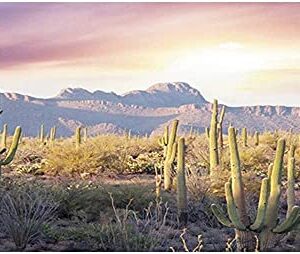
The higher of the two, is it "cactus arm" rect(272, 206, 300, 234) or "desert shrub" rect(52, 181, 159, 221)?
"cactus arm" rect(272, 206, 300, 234)

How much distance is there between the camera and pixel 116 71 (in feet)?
31.2

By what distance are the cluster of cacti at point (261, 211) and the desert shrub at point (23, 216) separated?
165cm

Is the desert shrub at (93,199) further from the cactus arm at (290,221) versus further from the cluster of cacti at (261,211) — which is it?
the cactus arm at (290,221)

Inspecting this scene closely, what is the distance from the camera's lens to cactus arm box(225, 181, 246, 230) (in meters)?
4.96

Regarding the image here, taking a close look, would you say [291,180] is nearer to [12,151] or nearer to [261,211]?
[261,211]

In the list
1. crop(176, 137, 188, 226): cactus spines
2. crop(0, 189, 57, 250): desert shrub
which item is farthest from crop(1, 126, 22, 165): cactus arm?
crop(176, 137, 188, 226): cactus spines

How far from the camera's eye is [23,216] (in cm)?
612

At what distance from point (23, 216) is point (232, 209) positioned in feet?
6.83

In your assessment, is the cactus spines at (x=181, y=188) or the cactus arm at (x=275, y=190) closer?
the cactus arm at (x=275, y=190)

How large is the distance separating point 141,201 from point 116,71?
2850 millimetres

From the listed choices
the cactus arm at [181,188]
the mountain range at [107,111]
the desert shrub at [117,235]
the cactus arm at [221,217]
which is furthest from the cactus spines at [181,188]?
the mountain range at [107,111]

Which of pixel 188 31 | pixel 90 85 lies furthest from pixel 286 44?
pixel 90 85

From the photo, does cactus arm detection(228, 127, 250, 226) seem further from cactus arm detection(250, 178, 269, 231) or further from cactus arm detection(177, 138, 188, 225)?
cactus arm detection(177, 138, 188, 225)

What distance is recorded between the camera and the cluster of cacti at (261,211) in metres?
5.00
